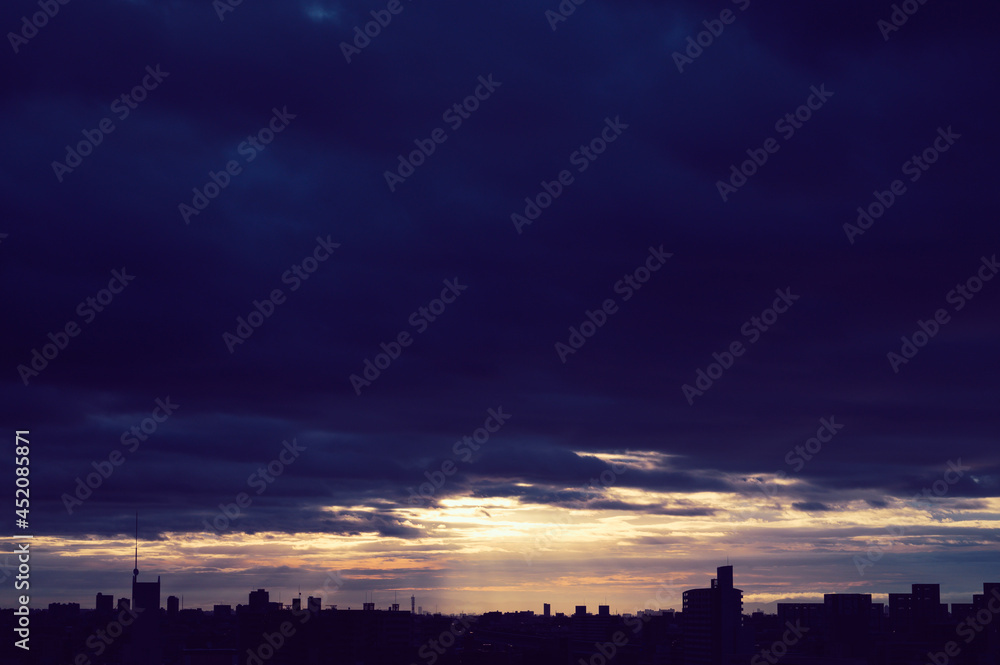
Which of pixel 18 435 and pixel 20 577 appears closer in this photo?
Result: pixel 18 435

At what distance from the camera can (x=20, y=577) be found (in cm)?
9056

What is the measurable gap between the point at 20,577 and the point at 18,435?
51.9ft

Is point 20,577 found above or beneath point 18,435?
beneath

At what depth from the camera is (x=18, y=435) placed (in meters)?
81.6
